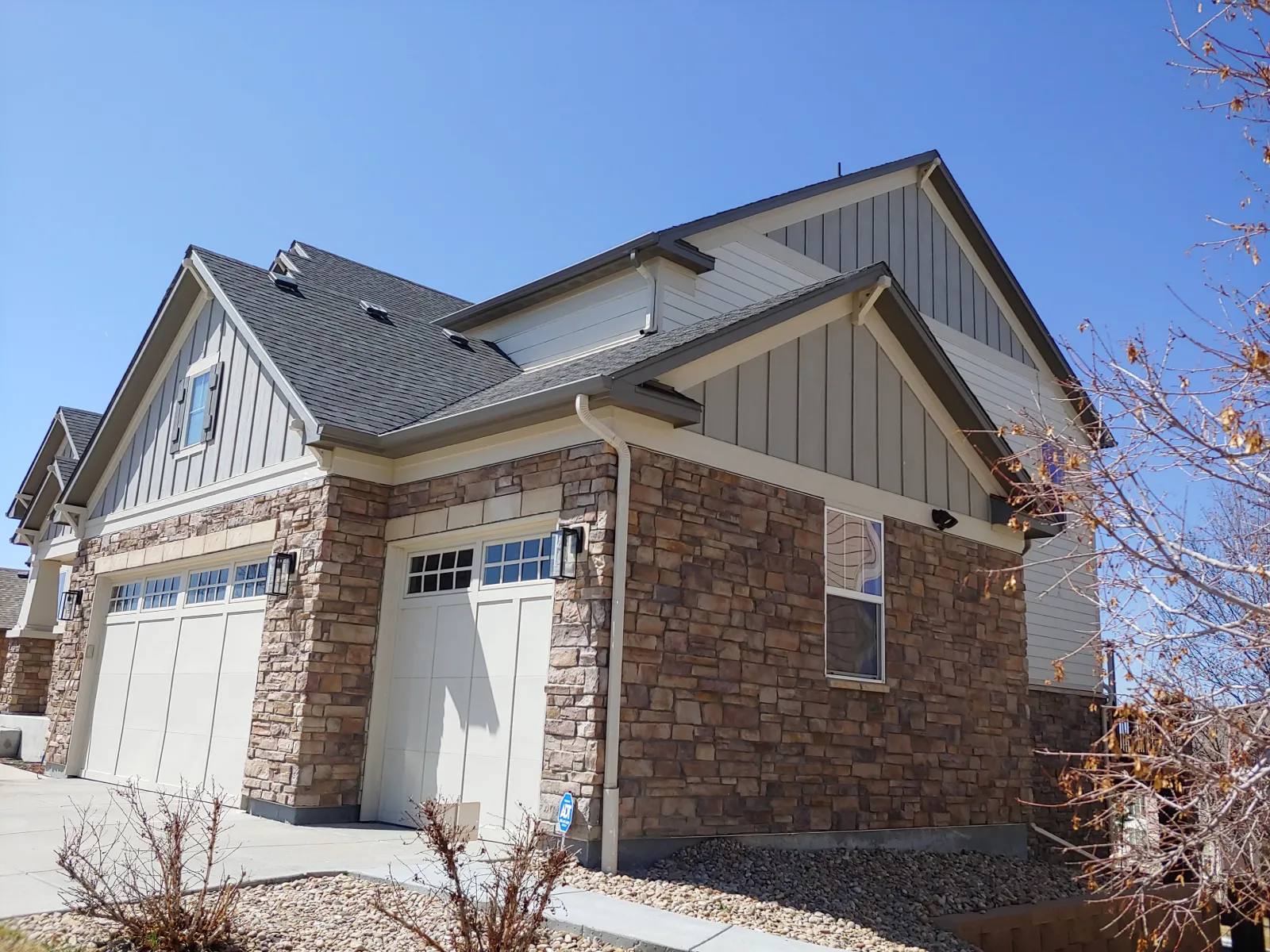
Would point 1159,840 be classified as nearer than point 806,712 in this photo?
Yes

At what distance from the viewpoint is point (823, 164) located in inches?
581

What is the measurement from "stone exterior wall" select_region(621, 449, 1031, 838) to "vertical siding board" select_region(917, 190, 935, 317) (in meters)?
5.07

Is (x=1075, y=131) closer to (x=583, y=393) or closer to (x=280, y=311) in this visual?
(x=583, y=393)

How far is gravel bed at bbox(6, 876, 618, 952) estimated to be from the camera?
17.2ft

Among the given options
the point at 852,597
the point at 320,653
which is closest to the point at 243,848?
the point at 320,653

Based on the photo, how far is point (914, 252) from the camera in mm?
15219

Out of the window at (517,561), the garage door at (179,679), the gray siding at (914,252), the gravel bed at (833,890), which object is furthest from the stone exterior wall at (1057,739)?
the garage door at (179,679)

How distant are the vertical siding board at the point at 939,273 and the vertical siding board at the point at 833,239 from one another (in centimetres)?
223

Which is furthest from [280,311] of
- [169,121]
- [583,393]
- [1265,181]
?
[1265,181]

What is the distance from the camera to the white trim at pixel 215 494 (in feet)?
33.7

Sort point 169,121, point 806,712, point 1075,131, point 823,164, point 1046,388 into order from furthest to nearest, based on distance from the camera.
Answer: point 1046,388, point 823,164, point 169,121, point 806,712, point 1075,131

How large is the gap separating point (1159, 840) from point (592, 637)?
383 cm

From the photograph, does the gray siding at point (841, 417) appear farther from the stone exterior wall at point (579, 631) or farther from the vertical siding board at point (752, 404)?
the stone exterior wall at point (579, 631)

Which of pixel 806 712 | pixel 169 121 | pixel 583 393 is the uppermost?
pixel 169 121
